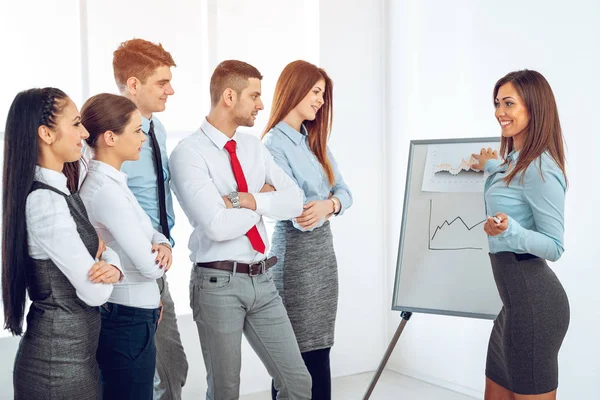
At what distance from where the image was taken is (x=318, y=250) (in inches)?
116

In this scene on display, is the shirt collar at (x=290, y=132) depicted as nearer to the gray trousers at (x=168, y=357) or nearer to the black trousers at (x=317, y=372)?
the gray trousers at (x=168, y=357)

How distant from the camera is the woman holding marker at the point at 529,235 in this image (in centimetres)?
230

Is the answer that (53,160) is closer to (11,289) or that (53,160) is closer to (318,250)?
(11,289)

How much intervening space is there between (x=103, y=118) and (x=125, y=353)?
2.35 ft

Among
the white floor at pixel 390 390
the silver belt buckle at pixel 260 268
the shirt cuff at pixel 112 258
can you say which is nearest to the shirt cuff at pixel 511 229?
the silver belt buckle at pixel 260 268

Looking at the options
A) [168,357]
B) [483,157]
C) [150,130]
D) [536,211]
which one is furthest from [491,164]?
[168,357]

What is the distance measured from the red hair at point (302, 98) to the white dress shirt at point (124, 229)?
40.0 inches

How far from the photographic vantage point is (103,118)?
7.09ft

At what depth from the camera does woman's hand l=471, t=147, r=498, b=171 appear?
2963 millimetres

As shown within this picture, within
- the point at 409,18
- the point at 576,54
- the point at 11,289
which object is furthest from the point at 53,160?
the point at 409,18

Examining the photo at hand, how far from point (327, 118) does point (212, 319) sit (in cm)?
114

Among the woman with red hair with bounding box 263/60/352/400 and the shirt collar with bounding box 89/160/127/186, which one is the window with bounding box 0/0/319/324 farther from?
the shirt collar with bounding box 89/160/127/186

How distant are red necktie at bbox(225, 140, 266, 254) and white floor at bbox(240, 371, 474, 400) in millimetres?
1878

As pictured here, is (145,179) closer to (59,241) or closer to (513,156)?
(59,241)
